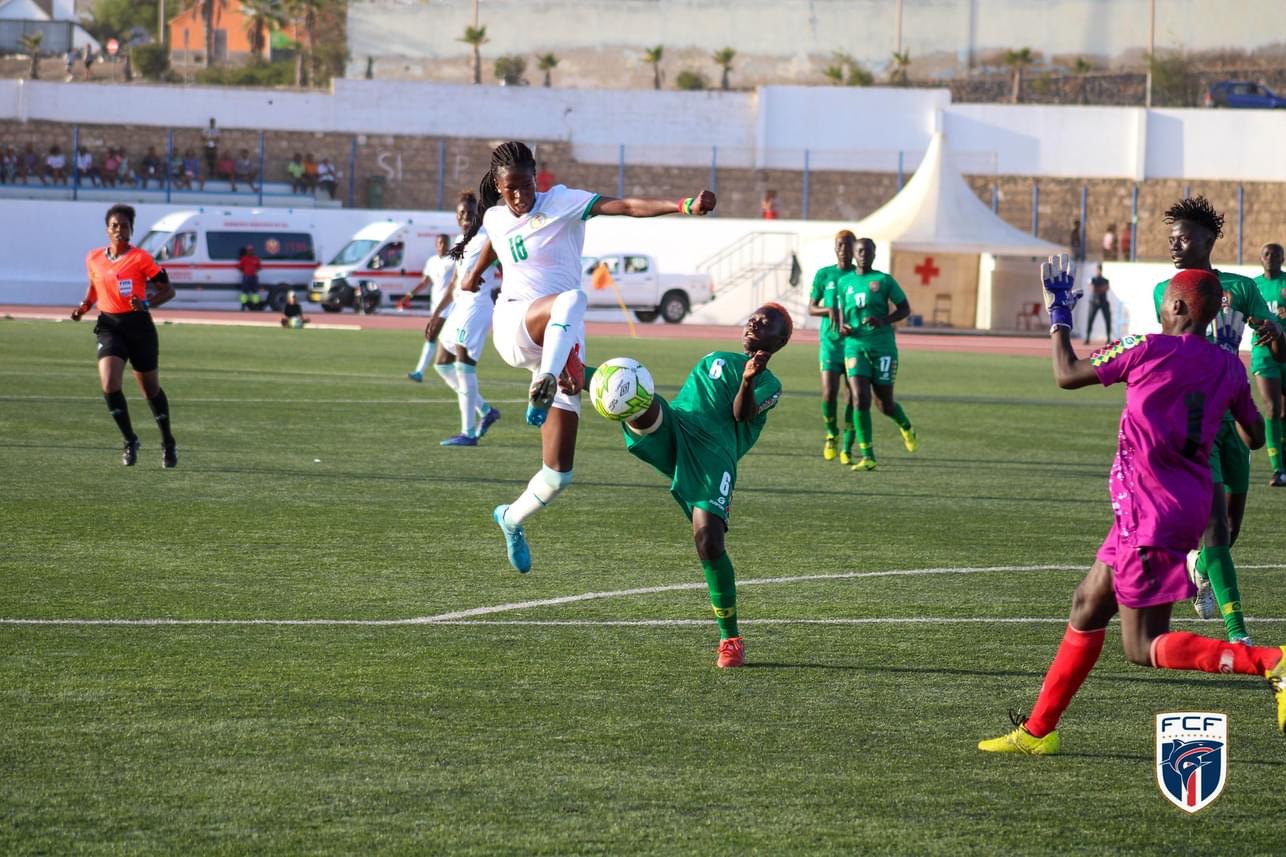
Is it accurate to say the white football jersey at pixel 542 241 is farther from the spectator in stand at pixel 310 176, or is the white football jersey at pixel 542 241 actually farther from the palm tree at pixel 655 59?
the palm tree at pixel 655 59

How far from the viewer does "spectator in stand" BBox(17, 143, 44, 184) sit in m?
57.2

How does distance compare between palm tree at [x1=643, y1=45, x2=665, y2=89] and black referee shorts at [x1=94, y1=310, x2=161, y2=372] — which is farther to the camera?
palm tree at [x1=643, y1=45, x2=665, y2=89]

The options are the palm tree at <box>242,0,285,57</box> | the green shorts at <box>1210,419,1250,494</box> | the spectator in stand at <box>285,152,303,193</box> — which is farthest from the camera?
the palm tree at <box>242,0,285,57</box>

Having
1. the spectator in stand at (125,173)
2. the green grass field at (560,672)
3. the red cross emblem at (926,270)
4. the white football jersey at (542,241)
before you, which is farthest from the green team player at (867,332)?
the spectator in stand at (125,173)

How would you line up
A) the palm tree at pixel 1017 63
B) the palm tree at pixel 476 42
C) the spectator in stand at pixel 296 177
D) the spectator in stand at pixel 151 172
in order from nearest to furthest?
the spectator in stand at pixel 151 172 → the spectator in stand at pixel 296 177 → the palm tree at pixel 1017 63 → the palm tree at pixel 476 42

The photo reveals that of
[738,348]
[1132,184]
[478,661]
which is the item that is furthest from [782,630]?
[1132,184]

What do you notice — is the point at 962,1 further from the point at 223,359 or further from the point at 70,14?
the point at 223,359

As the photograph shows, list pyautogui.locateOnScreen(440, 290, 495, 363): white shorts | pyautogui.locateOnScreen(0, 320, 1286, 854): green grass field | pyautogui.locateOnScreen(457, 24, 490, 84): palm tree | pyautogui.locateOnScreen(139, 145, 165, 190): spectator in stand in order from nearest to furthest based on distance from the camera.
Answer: pyautogui.locateOnScreen(0, 320, 1286, 854): green grass field
pyautogui.locateOnScreen(440, 290, 495, 363): white shorts
pyautogui.locateOnScreen(139, 145, 165, 190): spectator in stand
pyautogui.locateOnScreen(457, 24, 490, 84): palm tree

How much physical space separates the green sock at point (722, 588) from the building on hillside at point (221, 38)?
83.0 metres

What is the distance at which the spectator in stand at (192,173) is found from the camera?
192 ft

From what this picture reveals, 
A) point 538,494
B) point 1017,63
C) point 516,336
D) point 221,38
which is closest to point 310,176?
point 1017,63

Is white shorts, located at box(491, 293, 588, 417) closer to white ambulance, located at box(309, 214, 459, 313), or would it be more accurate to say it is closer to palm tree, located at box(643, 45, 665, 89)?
white ambulance, located at box(309, 214, 459, 313)

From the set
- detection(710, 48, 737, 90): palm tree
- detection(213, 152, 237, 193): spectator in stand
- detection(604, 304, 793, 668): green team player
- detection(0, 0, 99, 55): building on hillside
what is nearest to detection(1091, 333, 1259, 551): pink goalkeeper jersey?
detection(604, 304, 793, 668): green team player

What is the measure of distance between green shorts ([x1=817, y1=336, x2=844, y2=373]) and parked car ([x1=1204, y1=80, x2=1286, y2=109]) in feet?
195
